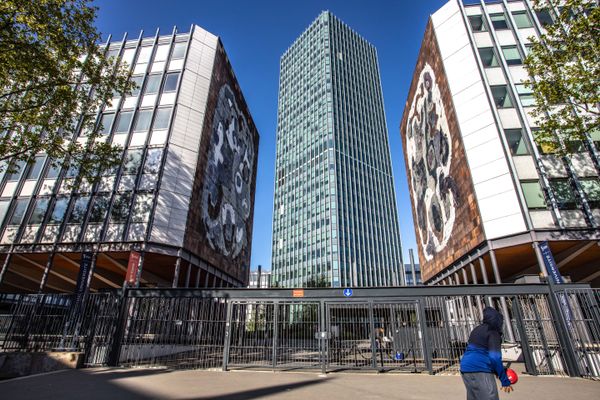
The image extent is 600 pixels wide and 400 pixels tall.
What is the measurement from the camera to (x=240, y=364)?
496 inches

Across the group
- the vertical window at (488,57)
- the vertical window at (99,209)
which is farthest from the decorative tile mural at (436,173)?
the vertical window at (99,209)

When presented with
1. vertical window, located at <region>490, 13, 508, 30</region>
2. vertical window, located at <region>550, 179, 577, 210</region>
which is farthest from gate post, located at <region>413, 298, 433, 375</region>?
vertical window, located at <region>490, 13, 508, 30</region>

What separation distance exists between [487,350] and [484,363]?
167 mm

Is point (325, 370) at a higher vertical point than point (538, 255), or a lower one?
lower

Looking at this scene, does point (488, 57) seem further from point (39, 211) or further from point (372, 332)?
point (39, 211)

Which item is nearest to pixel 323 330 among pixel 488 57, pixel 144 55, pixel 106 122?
pixel 488 57

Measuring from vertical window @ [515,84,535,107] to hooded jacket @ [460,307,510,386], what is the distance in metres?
23.7

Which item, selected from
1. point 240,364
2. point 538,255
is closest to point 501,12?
point 538,255

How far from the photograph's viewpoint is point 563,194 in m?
19.1

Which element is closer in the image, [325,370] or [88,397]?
[88,397]

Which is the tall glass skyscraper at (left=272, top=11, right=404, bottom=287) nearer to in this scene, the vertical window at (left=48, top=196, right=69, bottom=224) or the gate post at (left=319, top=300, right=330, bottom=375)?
the vertical window at (left=48, top=196, right=69, bottom=224)

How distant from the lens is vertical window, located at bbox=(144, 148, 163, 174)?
949 inches

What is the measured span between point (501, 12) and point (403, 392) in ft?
103

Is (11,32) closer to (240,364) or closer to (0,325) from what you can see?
(0,325)
